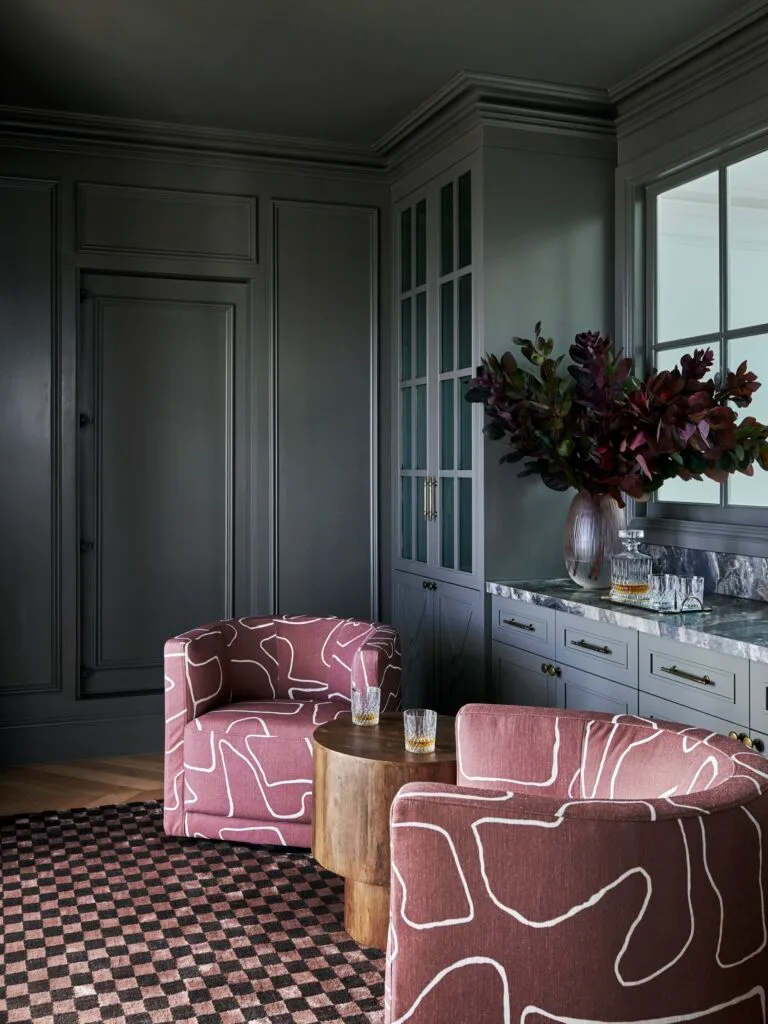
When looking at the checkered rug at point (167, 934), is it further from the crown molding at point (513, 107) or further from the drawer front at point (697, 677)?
the crown molding at point (513, 107)

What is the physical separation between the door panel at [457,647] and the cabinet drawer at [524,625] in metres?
0.08

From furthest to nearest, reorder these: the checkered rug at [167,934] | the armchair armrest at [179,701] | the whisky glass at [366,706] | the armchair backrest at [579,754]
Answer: the armchair armrest at [179,701] < the whisky glass at [366,706] < the checkered rug at [167,934] < the armchair backrest at [579,754]

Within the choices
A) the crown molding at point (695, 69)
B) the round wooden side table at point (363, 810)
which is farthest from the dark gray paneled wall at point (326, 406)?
the round wooden side table at point (363, 810)

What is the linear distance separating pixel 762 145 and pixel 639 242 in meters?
0.67

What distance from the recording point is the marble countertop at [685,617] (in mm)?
2387

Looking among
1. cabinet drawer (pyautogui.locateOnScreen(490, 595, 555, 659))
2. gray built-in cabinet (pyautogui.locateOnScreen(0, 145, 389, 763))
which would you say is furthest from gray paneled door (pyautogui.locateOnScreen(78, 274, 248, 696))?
cabinet drawer (pyautogui.locateOnScreen(490, 595, 555, 659))

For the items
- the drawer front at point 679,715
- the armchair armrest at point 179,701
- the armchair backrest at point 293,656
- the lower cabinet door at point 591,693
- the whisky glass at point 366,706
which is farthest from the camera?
the armchair backrest at point 293,656

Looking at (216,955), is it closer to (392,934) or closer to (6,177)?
(392,934)

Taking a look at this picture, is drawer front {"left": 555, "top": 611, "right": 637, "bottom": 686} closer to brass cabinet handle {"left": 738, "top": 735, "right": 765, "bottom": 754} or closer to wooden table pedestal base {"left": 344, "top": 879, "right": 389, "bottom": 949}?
brass cabinet handle {"left": 738, "top": 735, "right": 765, "bottom": 754}

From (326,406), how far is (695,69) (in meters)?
2.01

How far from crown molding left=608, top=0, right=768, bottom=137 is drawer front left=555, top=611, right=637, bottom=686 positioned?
5.92ft

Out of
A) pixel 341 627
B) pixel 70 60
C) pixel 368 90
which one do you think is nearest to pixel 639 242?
pixel 368 90

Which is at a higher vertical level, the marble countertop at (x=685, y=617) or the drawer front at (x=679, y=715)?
the marble countertop at (x=685, y=617)

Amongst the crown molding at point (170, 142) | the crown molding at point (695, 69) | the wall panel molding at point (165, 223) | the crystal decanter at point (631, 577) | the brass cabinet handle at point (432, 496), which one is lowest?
the crystal decanter at point (631, 577)
